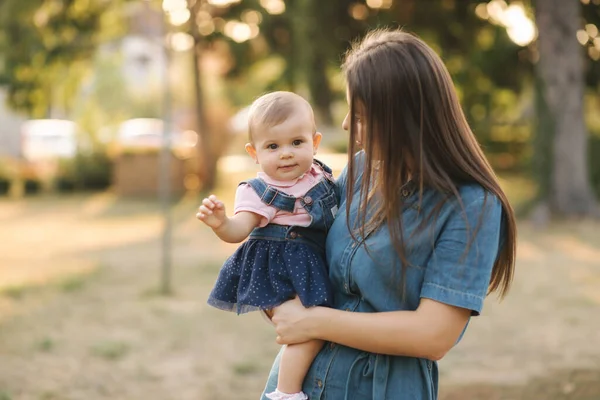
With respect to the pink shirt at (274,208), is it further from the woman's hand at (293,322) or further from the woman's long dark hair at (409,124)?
the woman's long dark hair at (409,124)

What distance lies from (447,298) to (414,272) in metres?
0.09

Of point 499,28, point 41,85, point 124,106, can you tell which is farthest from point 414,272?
point 124,106

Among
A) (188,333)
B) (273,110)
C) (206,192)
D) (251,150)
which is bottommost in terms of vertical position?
(206,192)

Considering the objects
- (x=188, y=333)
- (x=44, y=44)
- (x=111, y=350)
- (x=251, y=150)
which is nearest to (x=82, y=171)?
(x=44, y=44)

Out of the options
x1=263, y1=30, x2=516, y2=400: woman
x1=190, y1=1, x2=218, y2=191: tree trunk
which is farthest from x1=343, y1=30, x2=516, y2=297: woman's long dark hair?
x1=190, y1=1, x2=218, y2=191: tree trunk

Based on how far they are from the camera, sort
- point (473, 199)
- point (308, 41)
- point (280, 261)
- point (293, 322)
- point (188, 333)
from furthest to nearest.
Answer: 1. point (308, 41)
2. point (188, 333)
3. point (280, 261)
4. point (293, 322)
5. point (473, 199)

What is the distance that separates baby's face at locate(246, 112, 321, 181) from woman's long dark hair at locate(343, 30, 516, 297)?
1.02 feet

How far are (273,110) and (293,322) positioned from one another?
0.54m

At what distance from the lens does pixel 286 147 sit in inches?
87.7

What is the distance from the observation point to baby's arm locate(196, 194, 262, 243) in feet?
6.93

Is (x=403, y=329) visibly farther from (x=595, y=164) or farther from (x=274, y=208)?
(x=595, y=164)

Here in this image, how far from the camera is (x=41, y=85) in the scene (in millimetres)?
17750

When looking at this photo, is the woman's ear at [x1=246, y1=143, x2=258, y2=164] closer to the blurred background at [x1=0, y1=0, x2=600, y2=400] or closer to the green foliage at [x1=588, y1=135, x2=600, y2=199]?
the blurred background at [x1=0, y1=0, x2=600, y2=400]

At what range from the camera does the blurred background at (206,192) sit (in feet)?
21.6
